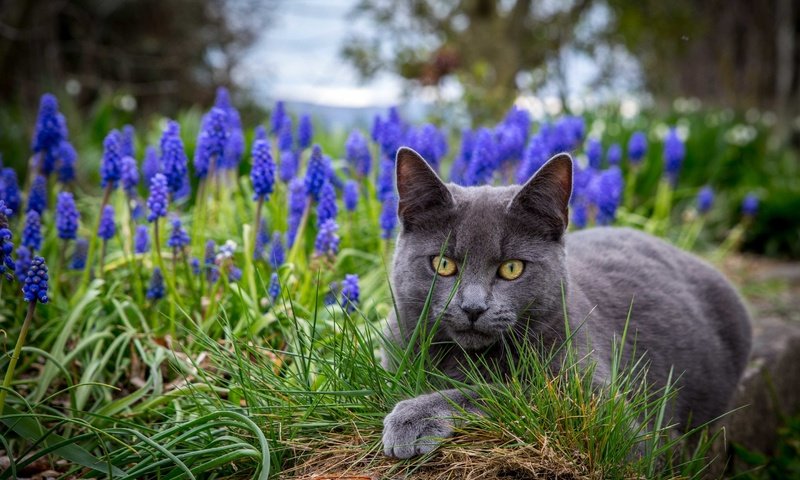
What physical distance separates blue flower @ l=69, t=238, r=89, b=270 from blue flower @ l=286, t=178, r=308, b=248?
97 centimetres

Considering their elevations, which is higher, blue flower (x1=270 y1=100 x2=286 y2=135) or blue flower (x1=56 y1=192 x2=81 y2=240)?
blue flower (x1=270 y1=100 x2=286 y2=135)

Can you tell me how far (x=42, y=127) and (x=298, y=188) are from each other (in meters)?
1.29

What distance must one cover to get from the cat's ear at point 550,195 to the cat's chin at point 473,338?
16.2 inches

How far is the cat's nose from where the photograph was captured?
7.06 feet

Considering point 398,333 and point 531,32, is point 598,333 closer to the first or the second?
point 398,333

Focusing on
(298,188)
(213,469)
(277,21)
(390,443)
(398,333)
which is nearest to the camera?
(390,443)

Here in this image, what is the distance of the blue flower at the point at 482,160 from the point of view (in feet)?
12.3

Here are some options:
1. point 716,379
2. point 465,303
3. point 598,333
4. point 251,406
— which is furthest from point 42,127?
point 716,379

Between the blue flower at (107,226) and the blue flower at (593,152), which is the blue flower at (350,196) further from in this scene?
the blue flower at (593,152)

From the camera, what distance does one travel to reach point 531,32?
1211 centimetres

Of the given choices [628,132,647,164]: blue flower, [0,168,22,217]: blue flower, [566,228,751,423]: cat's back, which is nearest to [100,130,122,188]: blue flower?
[0,168,22,217]: blue flower

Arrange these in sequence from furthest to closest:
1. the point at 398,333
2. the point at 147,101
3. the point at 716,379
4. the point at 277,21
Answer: the point at 277,21 < the point at 147,101 < the point at 716,379 < the point at 398,333

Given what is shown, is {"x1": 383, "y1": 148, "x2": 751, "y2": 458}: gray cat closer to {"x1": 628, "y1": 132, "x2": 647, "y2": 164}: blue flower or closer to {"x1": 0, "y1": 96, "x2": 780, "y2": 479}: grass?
{"x1": 0, "y1": 96, "x2": 780, "y2": 479}: grass

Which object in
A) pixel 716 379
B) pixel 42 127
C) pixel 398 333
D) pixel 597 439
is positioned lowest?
pixel 716 379
